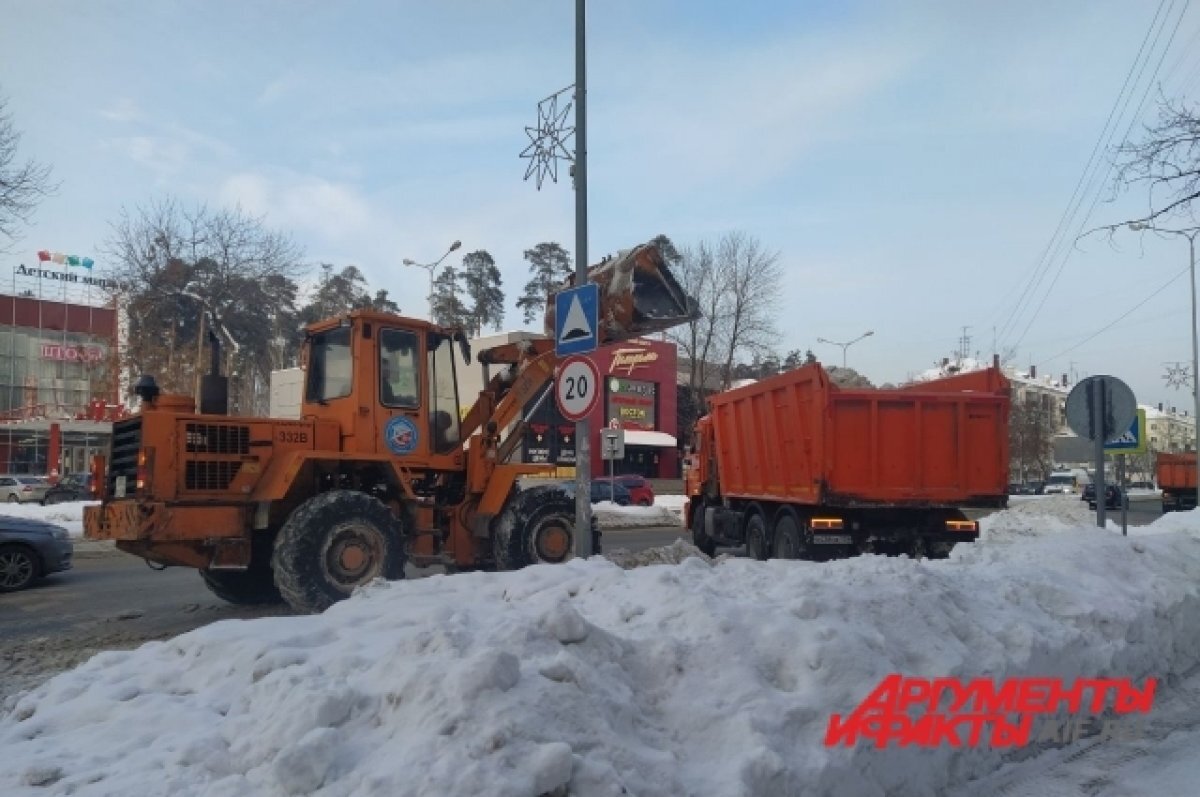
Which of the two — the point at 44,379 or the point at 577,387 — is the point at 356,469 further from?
the point at 44,379

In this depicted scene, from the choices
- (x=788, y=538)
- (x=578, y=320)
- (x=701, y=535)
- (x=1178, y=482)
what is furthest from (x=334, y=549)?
(x=1178, y=482)

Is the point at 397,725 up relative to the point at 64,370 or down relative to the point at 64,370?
down

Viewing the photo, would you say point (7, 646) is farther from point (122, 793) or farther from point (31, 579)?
point (122, 793)

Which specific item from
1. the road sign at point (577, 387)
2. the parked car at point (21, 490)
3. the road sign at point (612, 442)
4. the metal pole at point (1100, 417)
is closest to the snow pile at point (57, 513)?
the parked car at point (21, 490)

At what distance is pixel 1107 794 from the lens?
478 cm

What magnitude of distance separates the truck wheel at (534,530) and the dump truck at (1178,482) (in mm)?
38272

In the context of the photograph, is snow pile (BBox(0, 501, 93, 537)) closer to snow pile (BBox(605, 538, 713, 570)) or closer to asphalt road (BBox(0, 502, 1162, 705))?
asphalt road (BBox(0, 502, 1162, 705))

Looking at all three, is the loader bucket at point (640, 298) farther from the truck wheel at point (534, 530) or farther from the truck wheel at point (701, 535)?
the truck wheel at point (701, 535)

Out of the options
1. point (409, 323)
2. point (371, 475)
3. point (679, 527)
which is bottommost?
point (679, 527)

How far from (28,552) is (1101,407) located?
13241 millimetres

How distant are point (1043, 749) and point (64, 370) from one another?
5286 cm

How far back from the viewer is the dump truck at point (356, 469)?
891 cm

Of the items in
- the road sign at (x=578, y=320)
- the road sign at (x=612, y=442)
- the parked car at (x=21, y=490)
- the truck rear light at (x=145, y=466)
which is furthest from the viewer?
the parked car at (x=21, y=490)

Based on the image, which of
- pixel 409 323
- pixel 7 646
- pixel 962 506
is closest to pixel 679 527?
pixel 962 506
